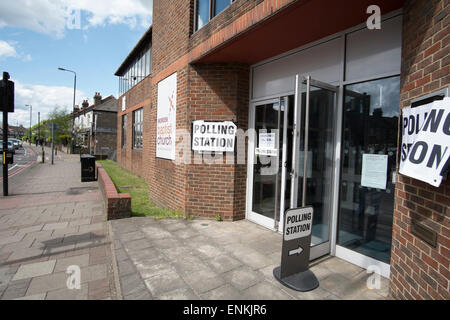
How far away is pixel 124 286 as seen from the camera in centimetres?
297

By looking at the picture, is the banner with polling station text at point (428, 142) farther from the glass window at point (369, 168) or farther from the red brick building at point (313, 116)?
the glass window at point (369, 168)

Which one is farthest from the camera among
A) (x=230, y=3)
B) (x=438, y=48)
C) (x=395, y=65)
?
(x=230, y=3)

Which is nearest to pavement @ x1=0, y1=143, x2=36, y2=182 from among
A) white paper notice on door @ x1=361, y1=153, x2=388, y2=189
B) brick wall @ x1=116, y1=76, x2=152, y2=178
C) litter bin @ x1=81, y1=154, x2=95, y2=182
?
litter bin @ x1=81, y1=154, x2=95, y2=182

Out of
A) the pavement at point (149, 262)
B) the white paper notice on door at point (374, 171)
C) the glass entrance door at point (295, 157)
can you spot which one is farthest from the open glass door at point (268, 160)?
the white paper notice on door at point (374, 171)

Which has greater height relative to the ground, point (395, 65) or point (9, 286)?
point (395, 65)

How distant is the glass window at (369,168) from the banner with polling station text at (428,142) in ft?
2.77

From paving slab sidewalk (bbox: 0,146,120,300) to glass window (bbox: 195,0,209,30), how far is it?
465cm

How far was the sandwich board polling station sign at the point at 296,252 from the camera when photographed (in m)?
2.94

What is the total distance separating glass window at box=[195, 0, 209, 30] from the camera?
548 cm

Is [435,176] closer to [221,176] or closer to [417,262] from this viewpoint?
[417,262]

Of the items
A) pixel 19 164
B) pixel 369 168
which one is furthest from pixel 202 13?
pixel 19 164

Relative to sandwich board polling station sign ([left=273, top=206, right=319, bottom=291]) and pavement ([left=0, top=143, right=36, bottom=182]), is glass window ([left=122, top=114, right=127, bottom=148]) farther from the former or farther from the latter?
sandwich board polling station sign ([left=273, top=206, right=319, bottom=291])

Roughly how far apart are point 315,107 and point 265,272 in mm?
2381
